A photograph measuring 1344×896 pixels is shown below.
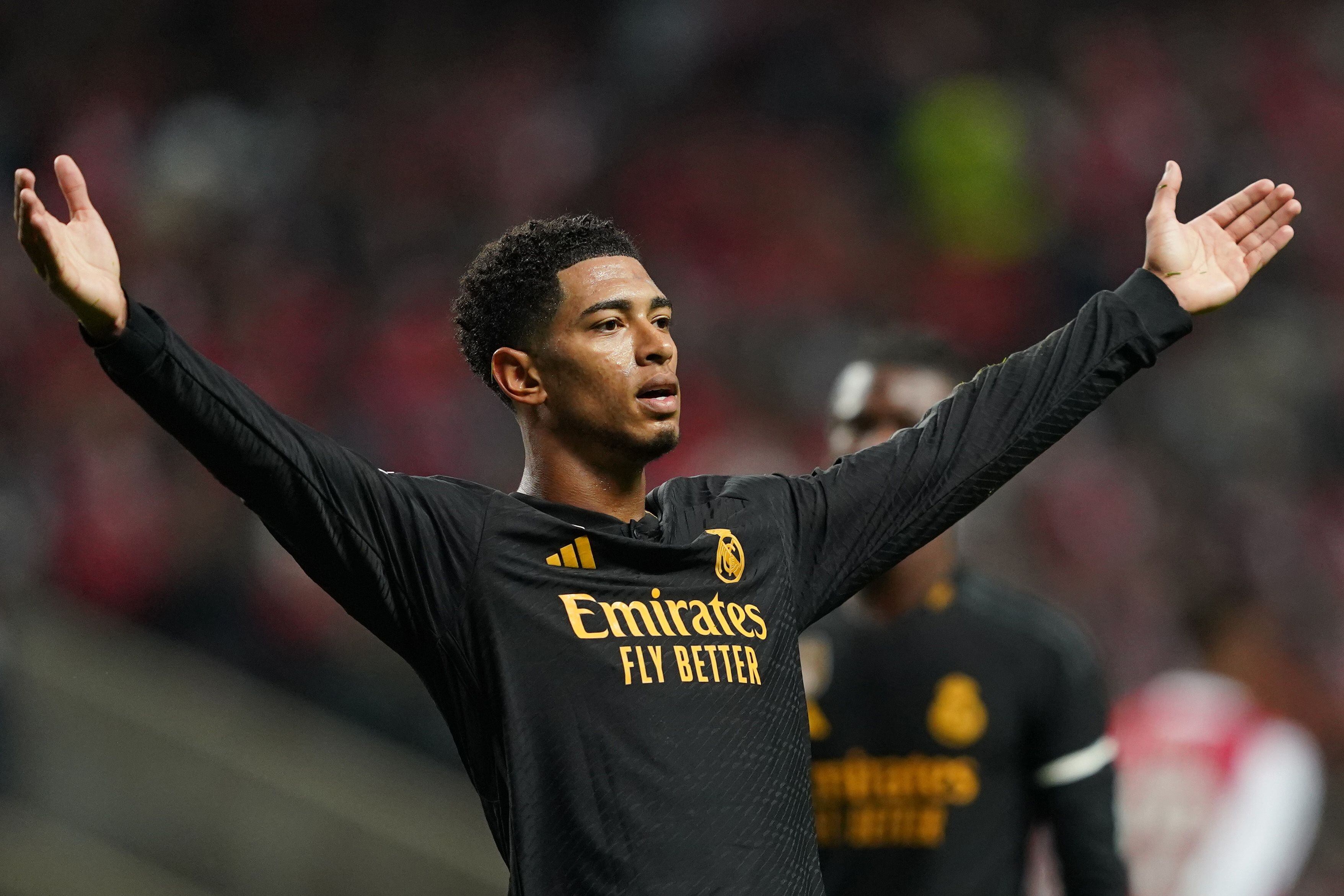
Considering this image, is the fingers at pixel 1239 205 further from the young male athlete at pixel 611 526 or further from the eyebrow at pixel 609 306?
the eyebrow at pixel 609 306

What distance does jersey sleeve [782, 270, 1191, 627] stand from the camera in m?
2.99

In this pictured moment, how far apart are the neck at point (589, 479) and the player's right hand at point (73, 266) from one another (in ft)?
2.75

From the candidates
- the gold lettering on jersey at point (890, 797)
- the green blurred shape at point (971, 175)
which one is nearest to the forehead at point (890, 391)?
the gold lettering on jersey at point (890, 797)

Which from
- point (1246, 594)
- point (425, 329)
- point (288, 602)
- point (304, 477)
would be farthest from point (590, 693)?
point (425, 329)

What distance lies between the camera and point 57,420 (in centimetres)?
927

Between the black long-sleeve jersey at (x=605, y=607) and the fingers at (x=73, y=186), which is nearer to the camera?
the fingers at (x=73, y=186)

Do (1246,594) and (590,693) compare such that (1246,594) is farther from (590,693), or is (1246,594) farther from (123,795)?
(590,693)

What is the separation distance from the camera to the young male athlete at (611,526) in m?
2.52

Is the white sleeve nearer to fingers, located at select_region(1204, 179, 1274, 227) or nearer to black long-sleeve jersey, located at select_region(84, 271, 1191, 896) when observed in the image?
fingers, located at select_region(1204, 179, 1274, 227)

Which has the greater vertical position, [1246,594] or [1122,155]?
[1122,155]

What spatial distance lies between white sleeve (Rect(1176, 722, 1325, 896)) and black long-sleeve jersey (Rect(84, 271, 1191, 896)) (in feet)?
9.99

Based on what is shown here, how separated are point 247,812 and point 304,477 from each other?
20.3ft

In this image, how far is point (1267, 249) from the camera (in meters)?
3.16

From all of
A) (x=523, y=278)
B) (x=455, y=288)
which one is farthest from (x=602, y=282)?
(x=455, y=288)
